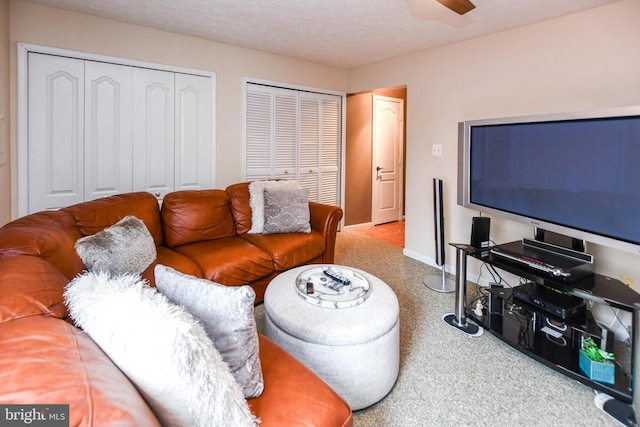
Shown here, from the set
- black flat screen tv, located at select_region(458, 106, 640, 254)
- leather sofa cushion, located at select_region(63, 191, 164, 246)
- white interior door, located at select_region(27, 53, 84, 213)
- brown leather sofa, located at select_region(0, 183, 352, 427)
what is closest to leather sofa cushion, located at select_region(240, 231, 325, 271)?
brown leather sofa, located at select_region(0, 183, 352, 427)

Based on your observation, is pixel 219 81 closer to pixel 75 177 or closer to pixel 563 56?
pixel 75 177

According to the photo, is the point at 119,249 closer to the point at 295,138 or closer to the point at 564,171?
the point at 564,171

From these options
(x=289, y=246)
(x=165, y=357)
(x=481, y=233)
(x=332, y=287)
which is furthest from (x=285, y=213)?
(x=165, y=357)

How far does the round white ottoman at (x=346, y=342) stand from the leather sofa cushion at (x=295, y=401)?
334mm

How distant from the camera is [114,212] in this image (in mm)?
2459

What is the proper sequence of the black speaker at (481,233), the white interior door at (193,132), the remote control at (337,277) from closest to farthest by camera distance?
the remote control at (337,277) < the black speaker at (481,233) < the white interior door at (193,132)

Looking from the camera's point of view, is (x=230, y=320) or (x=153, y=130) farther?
(x=153, y=130)

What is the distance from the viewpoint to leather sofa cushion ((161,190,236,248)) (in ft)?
9.37

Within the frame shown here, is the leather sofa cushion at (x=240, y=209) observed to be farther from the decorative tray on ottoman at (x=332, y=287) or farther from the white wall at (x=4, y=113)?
the white wall at (x=4, y=113)

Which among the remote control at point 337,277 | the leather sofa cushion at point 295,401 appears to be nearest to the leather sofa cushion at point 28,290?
the leather sofa cushion at point 295,401

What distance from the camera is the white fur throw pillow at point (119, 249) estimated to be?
5.39 feet

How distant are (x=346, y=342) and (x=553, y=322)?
1484mm

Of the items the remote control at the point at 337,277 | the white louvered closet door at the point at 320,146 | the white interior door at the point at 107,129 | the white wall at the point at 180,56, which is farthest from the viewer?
the white louvered closet door at the point at 320,146

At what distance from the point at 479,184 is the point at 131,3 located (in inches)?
124
